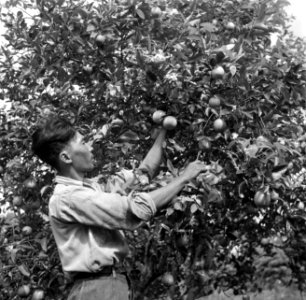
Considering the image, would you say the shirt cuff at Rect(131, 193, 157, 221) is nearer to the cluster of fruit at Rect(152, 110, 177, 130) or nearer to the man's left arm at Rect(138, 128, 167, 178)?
the man's left arm at Rect(138, 128, 167, 178)

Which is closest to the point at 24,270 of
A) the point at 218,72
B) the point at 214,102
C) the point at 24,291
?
the point at 24,291

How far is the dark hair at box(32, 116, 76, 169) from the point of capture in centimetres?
242

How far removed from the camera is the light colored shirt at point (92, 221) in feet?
7.19

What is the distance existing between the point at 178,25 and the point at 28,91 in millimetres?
1152

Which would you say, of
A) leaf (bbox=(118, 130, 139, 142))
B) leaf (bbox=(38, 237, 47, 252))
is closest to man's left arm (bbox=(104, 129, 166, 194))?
leaf (bbox=(118, 130, 139, 142))

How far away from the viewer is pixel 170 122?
9.51 feet

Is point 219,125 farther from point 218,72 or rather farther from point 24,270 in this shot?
point 24,270

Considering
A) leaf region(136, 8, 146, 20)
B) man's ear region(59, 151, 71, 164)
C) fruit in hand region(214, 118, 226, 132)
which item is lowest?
fruit in hand region(214, 118, 226, 132)

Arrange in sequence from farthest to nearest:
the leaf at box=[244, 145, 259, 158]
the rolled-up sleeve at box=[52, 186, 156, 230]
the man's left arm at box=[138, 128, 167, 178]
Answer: the man's left arm at box=[138, 128, 167, 178]
the leaf at box=[244, 145, 259, 158]
the rolled-up sleeve at box=[52, 186, 156, 230]

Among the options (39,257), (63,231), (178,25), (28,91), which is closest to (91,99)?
(28,91)

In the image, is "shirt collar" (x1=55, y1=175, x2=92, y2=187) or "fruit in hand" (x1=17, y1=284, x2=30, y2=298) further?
"fruit in hand" (x1=17, y1=284, x2=30, y2=298)

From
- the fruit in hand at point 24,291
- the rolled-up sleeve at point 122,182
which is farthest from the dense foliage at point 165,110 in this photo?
the rolled-up sleeve at point 122,182

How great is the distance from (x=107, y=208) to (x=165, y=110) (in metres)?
0.99

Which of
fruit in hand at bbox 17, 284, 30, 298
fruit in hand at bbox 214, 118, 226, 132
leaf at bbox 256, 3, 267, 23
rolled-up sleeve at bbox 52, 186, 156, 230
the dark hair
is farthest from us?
fruit in hand at bbox 17, 284, 30, 298
